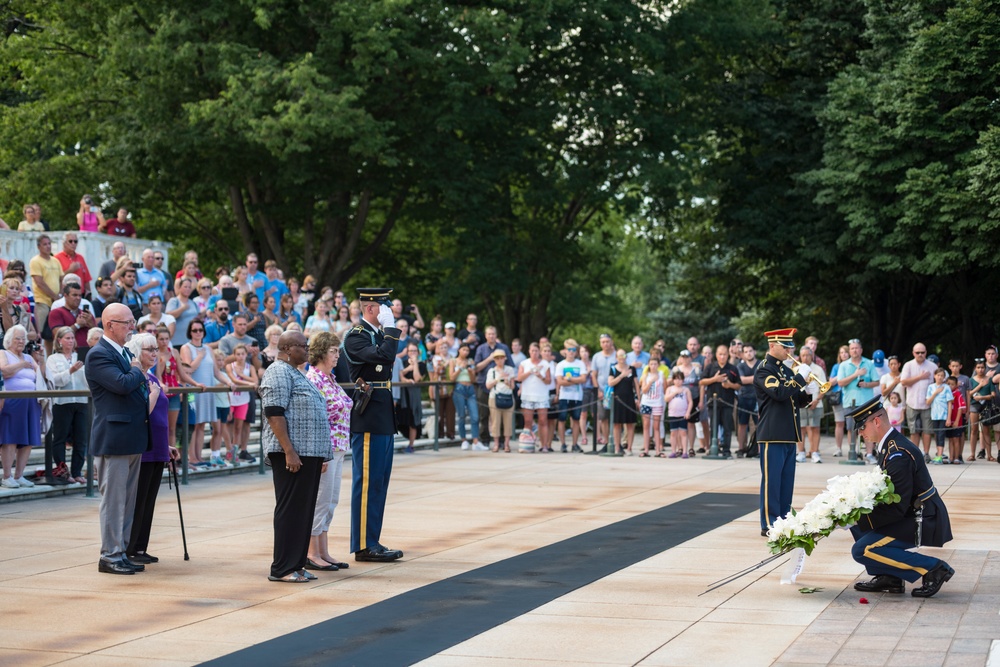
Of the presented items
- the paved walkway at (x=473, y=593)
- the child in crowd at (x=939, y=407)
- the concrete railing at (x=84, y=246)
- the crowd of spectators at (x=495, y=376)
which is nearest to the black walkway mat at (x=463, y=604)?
the paved walkway at (x=473, y=593)

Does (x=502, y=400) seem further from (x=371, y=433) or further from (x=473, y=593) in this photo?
(x=473, y=593)

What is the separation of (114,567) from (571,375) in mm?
14348

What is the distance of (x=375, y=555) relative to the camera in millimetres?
10578

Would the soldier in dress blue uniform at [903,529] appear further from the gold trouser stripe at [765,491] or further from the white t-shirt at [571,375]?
the white t-shirt at [571,375]

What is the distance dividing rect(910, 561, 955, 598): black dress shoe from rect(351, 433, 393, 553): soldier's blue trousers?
419 cm

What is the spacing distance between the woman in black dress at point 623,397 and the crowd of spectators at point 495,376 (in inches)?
1.0

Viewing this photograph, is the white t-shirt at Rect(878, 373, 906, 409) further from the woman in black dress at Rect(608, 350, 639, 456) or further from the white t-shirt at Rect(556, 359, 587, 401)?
the white t-shirt at Rect(556, 359, 587, 401)

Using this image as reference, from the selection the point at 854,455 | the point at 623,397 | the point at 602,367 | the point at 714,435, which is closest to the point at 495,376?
the point at 602,367

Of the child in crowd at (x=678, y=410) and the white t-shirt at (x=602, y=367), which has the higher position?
the white t-shirt at (x=602, y=367)

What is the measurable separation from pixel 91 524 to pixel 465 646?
644 centimetres

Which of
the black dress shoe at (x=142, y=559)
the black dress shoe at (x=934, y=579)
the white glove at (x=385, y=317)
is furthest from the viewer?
the white glove at (x=385, y=317)

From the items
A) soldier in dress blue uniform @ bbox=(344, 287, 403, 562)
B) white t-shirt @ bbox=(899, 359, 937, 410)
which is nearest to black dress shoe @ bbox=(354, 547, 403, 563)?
soldier in dress blue uniform @ bbox=(344, 287, 403, 562)

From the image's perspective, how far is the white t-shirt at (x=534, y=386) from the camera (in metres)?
23.5

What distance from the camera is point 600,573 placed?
10125mm
